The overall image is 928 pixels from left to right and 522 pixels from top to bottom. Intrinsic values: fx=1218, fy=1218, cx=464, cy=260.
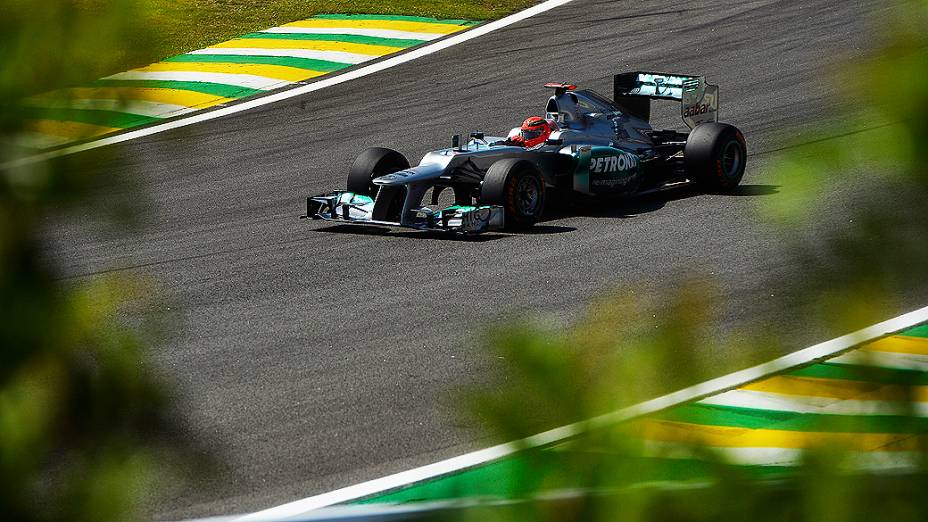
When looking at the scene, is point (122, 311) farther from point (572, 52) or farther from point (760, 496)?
point (572, 52)

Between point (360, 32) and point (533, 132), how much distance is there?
10.2m

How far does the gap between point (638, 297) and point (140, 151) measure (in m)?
0.34

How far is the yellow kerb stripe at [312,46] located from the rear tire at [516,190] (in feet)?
31.3

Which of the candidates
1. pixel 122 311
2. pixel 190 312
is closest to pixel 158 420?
pixel 122 311

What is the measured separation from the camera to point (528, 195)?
11.2 meters

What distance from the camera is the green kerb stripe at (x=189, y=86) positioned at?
72cm

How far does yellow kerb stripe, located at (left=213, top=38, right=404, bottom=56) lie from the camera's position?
2038 cm

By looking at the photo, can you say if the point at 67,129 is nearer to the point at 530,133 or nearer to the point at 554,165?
the point at 554,165

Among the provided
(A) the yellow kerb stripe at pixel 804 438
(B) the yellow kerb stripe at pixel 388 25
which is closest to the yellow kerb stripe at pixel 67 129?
(A) the yellow kerb stripe at pixel 804 438

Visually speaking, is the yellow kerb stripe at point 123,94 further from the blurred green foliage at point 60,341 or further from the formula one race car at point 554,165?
the formula one race car at point 554,165

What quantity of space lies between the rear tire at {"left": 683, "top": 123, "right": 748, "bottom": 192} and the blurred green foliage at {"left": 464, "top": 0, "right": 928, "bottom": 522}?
38.1 ft

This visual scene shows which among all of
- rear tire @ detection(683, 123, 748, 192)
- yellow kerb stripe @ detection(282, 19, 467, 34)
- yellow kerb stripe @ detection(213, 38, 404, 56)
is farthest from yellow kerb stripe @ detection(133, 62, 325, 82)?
rear tire @ detection(683, 123, 748, 192)

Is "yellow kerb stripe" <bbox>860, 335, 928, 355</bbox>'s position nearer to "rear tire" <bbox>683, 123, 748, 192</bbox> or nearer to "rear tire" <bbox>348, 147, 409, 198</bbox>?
"rear tire" <bbox>348, 147, 409, 198</bbox>

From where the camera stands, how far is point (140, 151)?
0.76 meters
